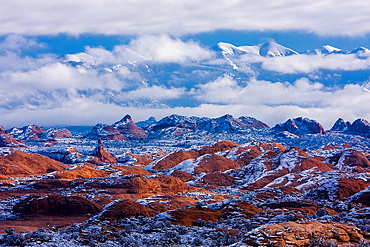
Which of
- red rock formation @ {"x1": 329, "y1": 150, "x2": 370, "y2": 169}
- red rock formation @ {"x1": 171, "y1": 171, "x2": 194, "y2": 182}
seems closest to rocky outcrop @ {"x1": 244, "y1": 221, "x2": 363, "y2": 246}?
red rock formation @ {"x1": 171, "y1": 171, "x2": 194, "y2": 182}

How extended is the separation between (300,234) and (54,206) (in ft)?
153

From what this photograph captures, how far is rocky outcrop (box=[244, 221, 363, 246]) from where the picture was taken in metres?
25.4

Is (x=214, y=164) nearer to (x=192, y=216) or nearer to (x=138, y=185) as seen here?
(x=138, y=185)

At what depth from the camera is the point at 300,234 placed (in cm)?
2656

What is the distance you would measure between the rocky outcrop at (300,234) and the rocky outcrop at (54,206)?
4290cm

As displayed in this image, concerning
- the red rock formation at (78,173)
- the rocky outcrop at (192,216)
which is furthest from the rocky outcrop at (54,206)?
the red rock formation at (78,173)

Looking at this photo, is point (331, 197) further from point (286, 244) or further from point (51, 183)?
point (51, 183)

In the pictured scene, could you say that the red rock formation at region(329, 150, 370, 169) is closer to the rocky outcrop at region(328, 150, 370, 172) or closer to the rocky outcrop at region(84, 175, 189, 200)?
the rocky outcrop at region(328, 150, 370, 172)

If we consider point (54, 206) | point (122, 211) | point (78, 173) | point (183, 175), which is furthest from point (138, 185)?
point (122, 211)

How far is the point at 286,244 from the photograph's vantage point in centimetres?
2517

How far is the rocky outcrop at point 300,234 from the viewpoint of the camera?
2538 cm

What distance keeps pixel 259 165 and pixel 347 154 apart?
1499 inches

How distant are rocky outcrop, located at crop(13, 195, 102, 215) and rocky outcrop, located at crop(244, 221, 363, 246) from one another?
42.9 m

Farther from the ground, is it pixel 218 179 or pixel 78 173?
pixel 78 173
